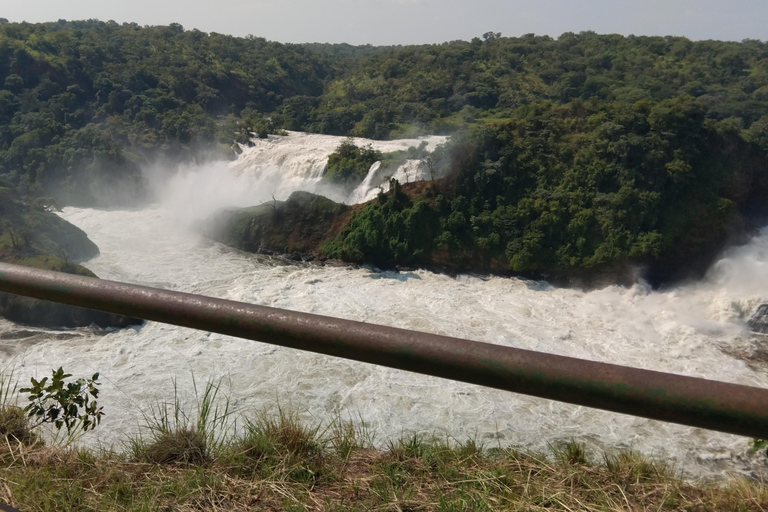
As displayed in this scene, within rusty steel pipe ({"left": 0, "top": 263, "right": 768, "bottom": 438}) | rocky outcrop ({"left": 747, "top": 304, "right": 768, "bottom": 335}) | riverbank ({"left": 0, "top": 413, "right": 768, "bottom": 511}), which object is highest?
rusty steel pipe ({"left": 0, "top": 263, "right": 768, "bottom": 438})

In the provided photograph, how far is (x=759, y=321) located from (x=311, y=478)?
13.4 meters

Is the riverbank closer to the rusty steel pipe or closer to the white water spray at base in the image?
the rusty steel pipe

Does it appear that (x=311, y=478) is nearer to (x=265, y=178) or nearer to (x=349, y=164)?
(x=349, y=164)

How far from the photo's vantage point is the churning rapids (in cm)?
869

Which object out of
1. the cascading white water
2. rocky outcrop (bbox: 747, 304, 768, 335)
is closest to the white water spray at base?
rocky outcrop (bbox: 747, 304, 768, 335)

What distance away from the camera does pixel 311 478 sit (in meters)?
2.23

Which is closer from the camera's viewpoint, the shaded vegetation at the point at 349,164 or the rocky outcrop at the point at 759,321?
the rocky outcrop at the point at 759,321

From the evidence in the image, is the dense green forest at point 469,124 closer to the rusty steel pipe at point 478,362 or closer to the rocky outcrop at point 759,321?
the rocky outcrop at point 759,321

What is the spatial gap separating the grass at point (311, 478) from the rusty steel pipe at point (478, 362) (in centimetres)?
81

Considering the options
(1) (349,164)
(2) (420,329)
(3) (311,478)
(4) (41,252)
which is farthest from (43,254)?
(3) (311,478)

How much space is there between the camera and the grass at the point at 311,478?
1997mm

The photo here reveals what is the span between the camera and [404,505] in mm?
1980

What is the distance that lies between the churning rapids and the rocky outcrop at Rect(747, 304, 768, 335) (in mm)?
166

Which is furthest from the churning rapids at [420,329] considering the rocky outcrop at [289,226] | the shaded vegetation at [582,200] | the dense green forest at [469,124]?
the dense green forest at [469,124]
